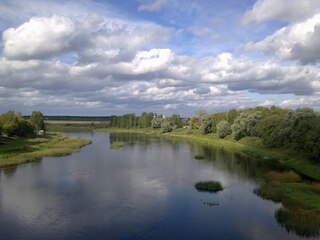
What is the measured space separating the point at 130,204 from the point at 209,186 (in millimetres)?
10680

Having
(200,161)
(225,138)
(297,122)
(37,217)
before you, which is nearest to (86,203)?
(37,217)

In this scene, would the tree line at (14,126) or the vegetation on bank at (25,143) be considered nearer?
the vegetation on bank at (25,143)

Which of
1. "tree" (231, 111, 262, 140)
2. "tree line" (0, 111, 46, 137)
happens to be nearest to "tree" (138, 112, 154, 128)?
"tree line" (0, 111, 46, 137)

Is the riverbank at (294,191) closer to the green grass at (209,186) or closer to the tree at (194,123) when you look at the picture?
the green grass at (209,186)

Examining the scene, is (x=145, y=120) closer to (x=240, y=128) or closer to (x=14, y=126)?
(x=14, y=126)

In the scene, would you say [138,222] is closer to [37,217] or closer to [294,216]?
[37,217]

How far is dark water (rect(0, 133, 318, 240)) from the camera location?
2569 cm

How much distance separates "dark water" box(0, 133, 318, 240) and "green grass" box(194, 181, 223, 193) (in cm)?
87

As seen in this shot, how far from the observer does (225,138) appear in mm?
101312

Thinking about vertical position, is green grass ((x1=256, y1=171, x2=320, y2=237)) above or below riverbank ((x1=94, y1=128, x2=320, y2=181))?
below

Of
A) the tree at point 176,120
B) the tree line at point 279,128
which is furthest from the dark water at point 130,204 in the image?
the tree at point 176,120

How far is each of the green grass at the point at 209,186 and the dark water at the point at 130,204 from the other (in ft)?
2.85

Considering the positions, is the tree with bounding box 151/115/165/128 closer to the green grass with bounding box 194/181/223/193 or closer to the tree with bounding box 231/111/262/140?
the tree with bounding box 231/111/262/140

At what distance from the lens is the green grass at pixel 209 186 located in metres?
38.7
